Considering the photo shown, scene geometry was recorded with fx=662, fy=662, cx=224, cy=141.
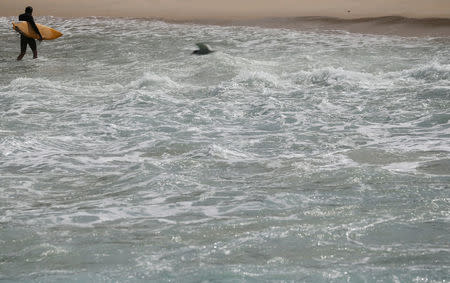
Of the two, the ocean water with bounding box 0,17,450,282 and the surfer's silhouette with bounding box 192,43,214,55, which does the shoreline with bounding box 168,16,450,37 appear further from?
the surfer's silhouette with bounding box 192,43,214,55

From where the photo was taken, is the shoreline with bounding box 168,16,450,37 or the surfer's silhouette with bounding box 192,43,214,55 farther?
the shoreline with bounding box 168,16,450,37

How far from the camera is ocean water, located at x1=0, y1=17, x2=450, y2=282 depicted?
3.66 metres

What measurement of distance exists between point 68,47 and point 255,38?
491 cm

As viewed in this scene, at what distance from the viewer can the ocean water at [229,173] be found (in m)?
3.66

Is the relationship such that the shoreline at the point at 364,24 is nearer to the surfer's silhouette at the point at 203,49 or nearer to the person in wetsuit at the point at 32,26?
the surfer's silhouette at the point at 203,49

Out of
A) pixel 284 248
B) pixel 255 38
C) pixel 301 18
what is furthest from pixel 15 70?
pixel 284 248

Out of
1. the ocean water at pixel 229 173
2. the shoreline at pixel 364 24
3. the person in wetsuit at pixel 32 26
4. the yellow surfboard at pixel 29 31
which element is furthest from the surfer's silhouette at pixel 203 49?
the shoreline at pixel 364 24

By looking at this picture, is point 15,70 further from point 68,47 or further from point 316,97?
point 316,97

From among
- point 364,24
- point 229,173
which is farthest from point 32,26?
point 229,173

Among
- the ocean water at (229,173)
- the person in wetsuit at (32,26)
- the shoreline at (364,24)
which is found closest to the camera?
the ocean water at (229,173)

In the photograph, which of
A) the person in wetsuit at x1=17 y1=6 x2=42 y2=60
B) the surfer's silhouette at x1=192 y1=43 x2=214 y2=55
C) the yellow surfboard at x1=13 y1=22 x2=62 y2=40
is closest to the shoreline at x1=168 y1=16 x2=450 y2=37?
the surfer's silhouette at x1=192 y1=43 x2=214 y2=55

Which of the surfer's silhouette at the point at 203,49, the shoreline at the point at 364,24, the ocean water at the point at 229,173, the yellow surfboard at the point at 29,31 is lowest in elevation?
the ocean water at the point at 229,173

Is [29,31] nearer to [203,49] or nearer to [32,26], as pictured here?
[32,26]

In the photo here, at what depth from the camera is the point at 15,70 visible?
13.8m
